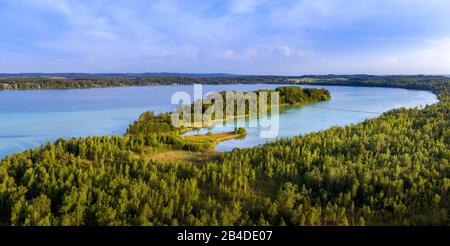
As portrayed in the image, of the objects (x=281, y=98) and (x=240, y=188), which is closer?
(x=240, y=188)

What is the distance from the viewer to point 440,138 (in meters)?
22.7

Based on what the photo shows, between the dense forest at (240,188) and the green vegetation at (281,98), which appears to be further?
the green vegetation at (281,98)

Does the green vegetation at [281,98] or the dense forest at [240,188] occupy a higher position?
the green vegetation at [281,98]

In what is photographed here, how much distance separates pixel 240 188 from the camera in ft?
47.5

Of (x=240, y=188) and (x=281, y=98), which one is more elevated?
(x=281, y=98)

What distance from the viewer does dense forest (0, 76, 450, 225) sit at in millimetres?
11281

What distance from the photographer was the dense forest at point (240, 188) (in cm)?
1128

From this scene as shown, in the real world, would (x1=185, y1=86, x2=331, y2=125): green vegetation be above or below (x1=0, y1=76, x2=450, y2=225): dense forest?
above

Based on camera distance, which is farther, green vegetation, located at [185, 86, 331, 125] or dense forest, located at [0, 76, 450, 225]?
green vegetation, located at [185, 86, 331, 125]
